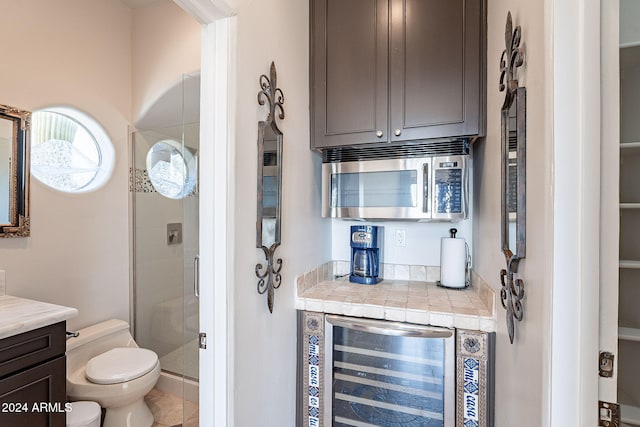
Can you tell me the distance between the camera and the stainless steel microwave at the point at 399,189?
1.60m

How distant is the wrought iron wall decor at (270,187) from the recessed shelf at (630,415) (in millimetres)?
1252

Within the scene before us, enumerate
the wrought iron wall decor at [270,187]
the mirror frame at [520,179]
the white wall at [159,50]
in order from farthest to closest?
1. the white wall at [159,50]
2. the wrought iron wall decor at [270,187]
3. the mirror frame at [520,179]

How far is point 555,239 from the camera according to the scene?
2.28 ft

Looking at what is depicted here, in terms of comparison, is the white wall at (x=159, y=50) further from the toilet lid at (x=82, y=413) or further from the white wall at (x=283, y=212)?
the toilet lid at (x=82, y=413)

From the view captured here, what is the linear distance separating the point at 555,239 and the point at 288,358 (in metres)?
1.32

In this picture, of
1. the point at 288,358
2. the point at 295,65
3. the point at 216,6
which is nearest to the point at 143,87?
the point at 295,65

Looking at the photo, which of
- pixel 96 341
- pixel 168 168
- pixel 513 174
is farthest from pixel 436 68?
pixel 96 341

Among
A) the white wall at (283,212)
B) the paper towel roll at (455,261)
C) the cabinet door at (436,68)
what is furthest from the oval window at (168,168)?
the paper towel roll at (455,261)

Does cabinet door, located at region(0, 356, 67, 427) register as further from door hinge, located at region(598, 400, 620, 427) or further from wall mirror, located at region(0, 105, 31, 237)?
door hinge, located at region(598, 400, 620, 427)

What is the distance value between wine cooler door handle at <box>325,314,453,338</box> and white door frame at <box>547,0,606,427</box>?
689 mm

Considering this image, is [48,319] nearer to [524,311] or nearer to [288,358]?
[288,358]

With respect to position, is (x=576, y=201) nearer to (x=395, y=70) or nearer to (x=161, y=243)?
(x=395, y=70)

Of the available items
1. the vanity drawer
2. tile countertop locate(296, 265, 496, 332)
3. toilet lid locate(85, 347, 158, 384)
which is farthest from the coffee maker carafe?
the vanity drawer

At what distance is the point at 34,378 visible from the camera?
3.97 ft
